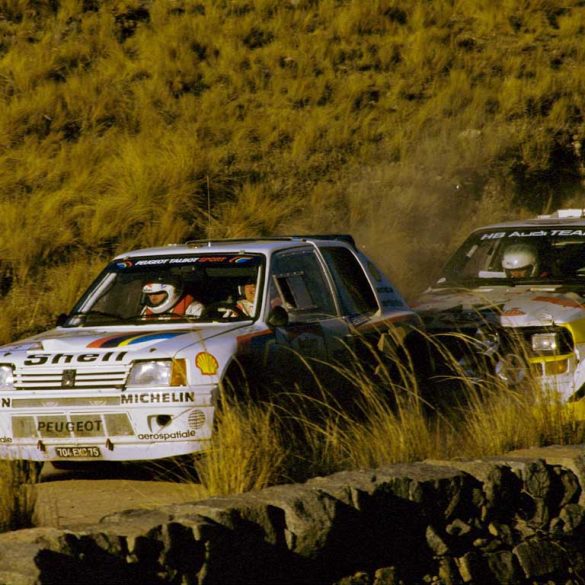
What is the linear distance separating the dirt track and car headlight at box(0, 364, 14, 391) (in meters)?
0.68

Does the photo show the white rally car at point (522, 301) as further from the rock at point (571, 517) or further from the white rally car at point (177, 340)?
the rock at point (571, 517)

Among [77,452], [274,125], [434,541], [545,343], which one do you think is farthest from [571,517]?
[274,125]

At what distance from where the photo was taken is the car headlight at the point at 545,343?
33.7ft

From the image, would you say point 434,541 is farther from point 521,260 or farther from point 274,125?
point 274,125

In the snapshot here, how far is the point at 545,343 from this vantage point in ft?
33.9

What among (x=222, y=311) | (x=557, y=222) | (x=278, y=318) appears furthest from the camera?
(x=557, y=222)

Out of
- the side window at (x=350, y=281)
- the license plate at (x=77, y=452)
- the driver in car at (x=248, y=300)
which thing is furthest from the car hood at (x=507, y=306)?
the license plate at (x=77, y=452)

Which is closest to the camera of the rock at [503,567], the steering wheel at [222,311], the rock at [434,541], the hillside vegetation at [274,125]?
the rock at [434,541]

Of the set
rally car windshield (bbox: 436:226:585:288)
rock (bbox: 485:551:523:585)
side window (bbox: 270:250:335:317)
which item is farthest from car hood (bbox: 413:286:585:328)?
rock (bbox: 485:551:523:585)

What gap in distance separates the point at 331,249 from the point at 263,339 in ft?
6.24

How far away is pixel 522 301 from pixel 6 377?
4.59 meters

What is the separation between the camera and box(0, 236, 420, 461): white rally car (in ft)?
26.1

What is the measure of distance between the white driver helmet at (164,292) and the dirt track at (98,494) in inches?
51.3

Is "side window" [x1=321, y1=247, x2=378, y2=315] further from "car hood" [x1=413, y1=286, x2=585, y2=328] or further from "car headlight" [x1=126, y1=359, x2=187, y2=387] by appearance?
"car headlight" [x1=126, y1=359, x2=187, y2=387]
